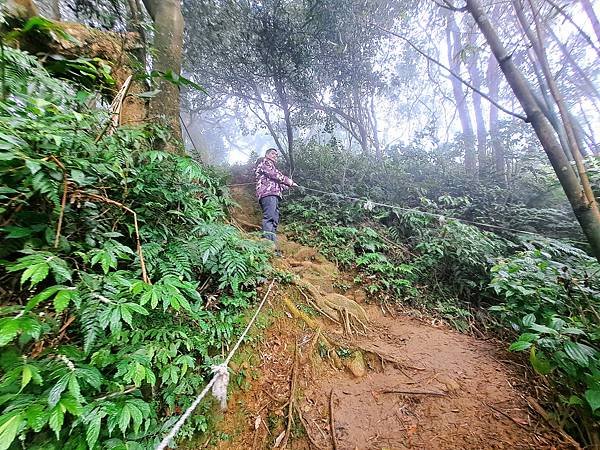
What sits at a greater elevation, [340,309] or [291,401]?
[340,309]

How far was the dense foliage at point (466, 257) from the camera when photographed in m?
2.31

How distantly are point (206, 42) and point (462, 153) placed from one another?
8.99m

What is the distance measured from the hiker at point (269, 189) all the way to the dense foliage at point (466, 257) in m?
0.98

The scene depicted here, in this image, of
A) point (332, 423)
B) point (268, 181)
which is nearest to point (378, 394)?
point (332, 423)

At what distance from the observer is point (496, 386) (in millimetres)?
2826

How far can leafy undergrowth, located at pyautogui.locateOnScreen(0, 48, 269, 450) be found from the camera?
1349 mm

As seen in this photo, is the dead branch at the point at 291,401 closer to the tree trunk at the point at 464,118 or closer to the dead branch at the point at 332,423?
the dead branch at the point at 332,423

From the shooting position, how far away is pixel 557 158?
1.51 metres

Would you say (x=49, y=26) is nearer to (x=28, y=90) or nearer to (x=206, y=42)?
(x=28, y=90)

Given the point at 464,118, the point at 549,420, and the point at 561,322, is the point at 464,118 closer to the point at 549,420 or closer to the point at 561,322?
the point at 561,322

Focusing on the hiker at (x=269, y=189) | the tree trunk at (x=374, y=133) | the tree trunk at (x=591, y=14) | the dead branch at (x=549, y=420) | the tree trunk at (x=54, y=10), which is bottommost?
the dead branch at (x=549, y=420)

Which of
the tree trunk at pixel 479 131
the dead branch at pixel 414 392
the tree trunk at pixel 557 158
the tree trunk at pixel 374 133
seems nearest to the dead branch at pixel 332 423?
the dead branch at pixel 414 392

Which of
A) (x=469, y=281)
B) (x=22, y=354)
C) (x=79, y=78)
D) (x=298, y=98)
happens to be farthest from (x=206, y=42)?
(x=469, y=281)

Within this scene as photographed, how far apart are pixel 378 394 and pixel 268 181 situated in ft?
14.0
